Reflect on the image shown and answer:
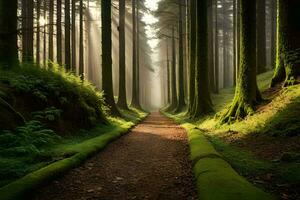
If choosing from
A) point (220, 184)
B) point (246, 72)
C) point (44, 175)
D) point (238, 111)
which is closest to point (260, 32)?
point (246, 72)

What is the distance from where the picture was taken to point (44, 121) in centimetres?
1018

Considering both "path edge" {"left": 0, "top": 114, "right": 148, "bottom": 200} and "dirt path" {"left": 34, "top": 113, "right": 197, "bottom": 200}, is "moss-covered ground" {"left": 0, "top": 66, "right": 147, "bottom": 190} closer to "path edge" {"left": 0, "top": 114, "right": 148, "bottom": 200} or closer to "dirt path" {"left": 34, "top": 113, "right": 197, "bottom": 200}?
"path edge" {"left": 0, "top": 114, "right": 148, "bottom": 200}

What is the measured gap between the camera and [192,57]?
22781 millimetres

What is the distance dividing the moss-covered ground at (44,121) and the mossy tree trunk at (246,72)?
15.4ft

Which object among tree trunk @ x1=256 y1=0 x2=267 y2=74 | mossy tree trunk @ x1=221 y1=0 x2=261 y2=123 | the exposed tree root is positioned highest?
tree trunk @ x1=256 y1=0 x2=267 y2=74

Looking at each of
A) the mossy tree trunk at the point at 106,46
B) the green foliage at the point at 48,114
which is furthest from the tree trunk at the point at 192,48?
the green foliage at the point at 48,114

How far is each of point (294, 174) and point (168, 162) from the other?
10.4 feet

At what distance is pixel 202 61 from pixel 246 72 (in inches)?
232

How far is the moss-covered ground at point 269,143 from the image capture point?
5910 millimetres

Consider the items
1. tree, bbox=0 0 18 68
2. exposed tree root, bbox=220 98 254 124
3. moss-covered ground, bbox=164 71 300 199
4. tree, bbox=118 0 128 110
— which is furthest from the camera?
tree, bbox=118 0 128 110

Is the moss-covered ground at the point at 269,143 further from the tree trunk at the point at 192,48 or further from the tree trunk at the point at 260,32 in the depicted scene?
the tree trunk at the point at 260,32

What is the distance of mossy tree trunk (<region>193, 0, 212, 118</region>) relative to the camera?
60.8 ft

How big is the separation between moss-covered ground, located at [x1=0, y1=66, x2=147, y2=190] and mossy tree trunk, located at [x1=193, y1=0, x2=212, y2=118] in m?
5.92

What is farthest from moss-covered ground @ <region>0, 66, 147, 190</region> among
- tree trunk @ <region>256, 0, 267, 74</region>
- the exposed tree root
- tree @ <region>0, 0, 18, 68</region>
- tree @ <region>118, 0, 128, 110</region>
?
tree trunk @ <region>256, 0, 267, 74</region>
